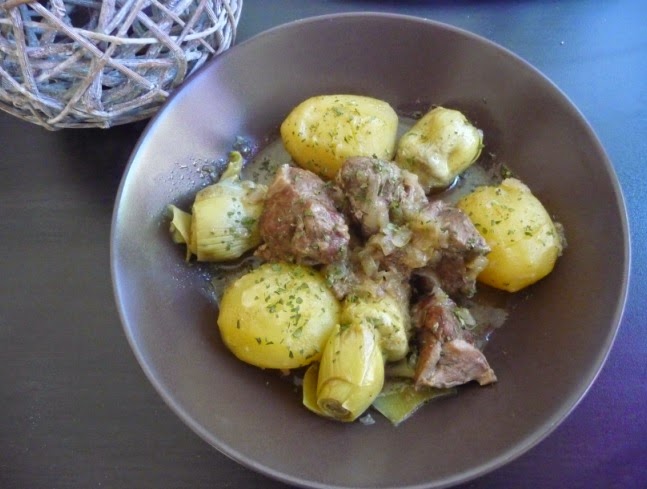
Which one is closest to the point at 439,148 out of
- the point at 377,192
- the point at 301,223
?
the point at 377,192

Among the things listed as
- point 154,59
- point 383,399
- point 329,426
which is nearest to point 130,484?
point 329,426

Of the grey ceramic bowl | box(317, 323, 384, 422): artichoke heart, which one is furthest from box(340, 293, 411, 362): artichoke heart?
the grey ceramic bowl

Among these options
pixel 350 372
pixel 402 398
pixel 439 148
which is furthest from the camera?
pixel 439 148

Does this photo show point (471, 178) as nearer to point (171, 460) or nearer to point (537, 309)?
point (537, 309)

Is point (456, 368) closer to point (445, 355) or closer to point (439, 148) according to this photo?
point (445, 355)

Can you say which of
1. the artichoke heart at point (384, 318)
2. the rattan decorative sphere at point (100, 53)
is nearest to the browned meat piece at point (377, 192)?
the artichoke heart at point (384, 318)

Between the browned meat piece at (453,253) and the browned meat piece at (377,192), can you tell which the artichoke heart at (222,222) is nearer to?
the browned meat piece at (377,192)
